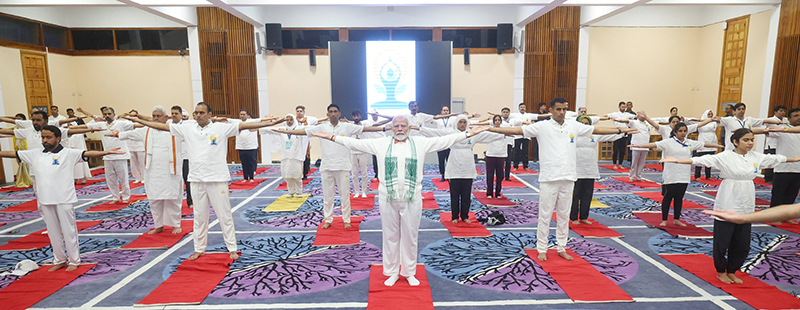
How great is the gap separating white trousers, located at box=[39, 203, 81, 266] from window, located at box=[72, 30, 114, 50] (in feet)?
32.6

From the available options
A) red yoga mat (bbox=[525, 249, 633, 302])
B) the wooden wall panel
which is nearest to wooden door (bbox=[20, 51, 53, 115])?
red yoga mat (bbox=[525, 249, 633, 302])

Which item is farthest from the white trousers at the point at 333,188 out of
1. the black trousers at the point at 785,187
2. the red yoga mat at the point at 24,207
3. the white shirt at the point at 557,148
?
the black trousers at the point at 785,187

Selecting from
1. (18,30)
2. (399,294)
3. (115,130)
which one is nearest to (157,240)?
(115,130)

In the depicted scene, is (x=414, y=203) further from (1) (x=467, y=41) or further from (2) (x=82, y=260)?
(1) (x=467, y=41)

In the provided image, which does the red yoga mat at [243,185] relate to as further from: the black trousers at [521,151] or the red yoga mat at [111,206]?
the black trousers at [521,151]

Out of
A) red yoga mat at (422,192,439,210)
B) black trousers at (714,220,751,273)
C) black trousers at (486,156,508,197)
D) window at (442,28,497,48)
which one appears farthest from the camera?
window at (442,28,497,48)

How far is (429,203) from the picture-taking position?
723 centimetres

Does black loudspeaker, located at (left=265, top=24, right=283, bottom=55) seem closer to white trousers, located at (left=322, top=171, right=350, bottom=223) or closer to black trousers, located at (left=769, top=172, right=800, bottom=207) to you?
white trousers, located at (left=322, top=171, right=350, bottom=223)

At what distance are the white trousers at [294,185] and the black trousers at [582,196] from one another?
15.8 feet

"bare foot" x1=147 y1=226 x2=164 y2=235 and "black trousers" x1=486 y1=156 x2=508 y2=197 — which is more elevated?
"black trousers" x1=486 y1=156 x2=508 y2=197

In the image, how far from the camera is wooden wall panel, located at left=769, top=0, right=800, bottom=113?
893 cm

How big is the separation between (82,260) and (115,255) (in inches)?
12.1

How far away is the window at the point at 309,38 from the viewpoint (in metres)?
12.1

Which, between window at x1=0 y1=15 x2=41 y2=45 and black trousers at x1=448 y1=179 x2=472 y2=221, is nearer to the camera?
black trousers at x1=448 y1=179 x2=472 y2=221
